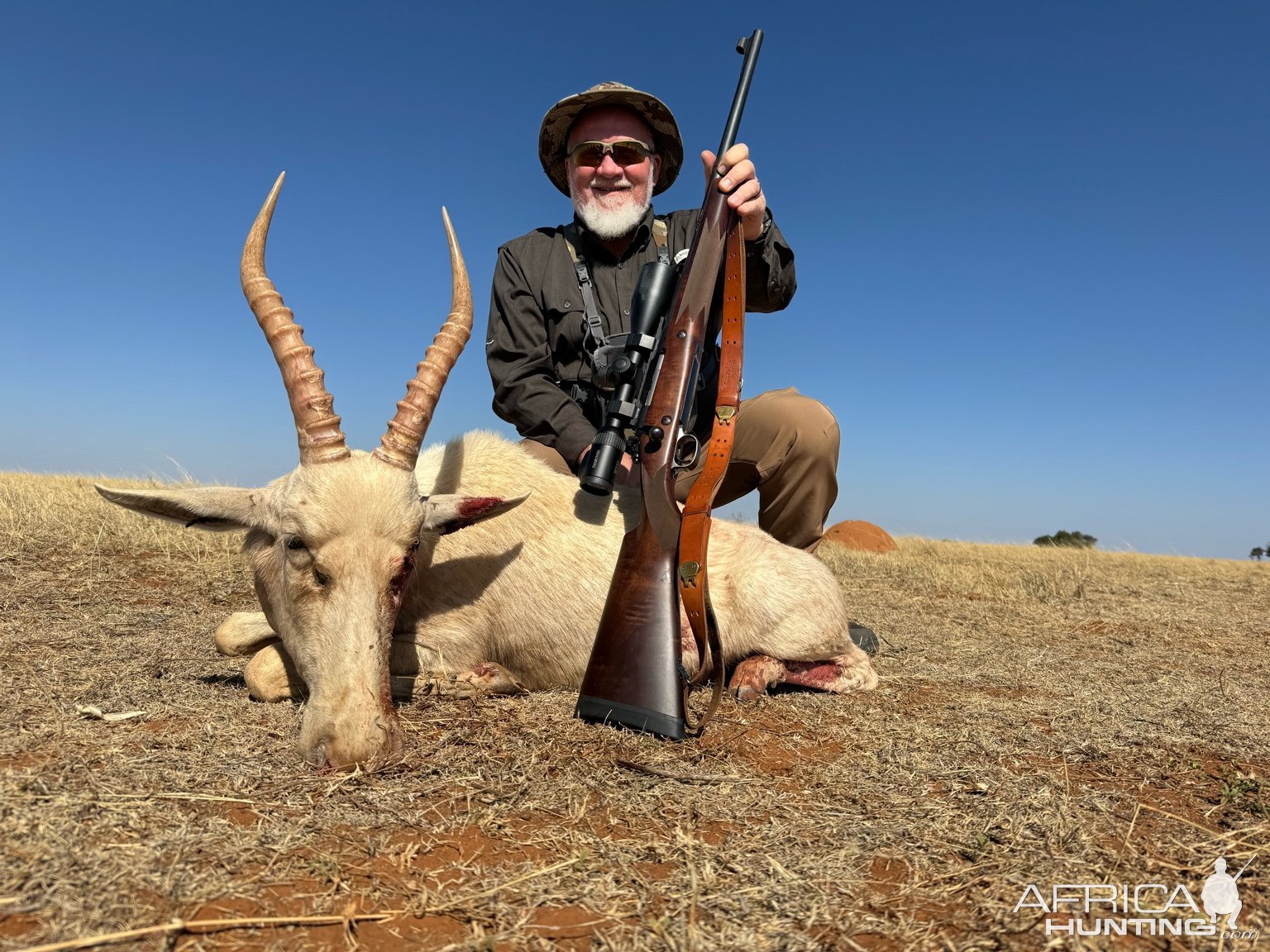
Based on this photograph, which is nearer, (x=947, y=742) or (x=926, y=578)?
(x=947, y=742)

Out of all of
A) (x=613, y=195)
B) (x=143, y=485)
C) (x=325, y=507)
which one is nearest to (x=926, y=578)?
(x=613, y=195)

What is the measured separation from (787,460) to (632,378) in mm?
1650

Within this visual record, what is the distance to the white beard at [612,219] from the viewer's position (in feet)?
16.9

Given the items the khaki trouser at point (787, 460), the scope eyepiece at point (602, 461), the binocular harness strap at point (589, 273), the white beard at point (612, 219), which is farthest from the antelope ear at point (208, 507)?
the white beard at point (612, 219)

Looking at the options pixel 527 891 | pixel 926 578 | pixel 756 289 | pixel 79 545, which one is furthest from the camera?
pixel 926 578

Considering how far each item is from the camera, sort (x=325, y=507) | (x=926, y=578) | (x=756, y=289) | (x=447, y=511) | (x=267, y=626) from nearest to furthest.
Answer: (x=325, y=507) → (x=447, y=511) → (x=267, y=626) → (x=756, y=289) → (x=926, y=578)

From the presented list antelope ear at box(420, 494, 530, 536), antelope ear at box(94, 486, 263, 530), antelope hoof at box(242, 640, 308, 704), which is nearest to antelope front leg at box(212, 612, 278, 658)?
antelope hoof at box(242, 640, 308, 704)

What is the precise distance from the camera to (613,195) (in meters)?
5.20

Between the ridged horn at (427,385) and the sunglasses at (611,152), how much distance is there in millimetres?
2247

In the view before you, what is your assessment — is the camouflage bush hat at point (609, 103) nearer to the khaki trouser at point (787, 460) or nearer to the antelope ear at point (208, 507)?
the khaki trouser at point (787, 460)

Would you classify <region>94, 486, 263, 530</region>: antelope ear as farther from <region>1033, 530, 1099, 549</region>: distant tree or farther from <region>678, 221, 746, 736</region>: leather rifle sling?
<region>1033, 530, 1099, 549</region>: distant tree

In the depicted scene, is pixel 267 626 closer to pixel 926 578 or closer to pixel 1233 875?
pixel 1233 875

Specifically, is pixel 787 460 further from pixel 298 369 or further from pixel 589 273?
pixel 298 369

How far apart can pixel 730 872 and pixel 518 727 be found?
1249 millimetres
